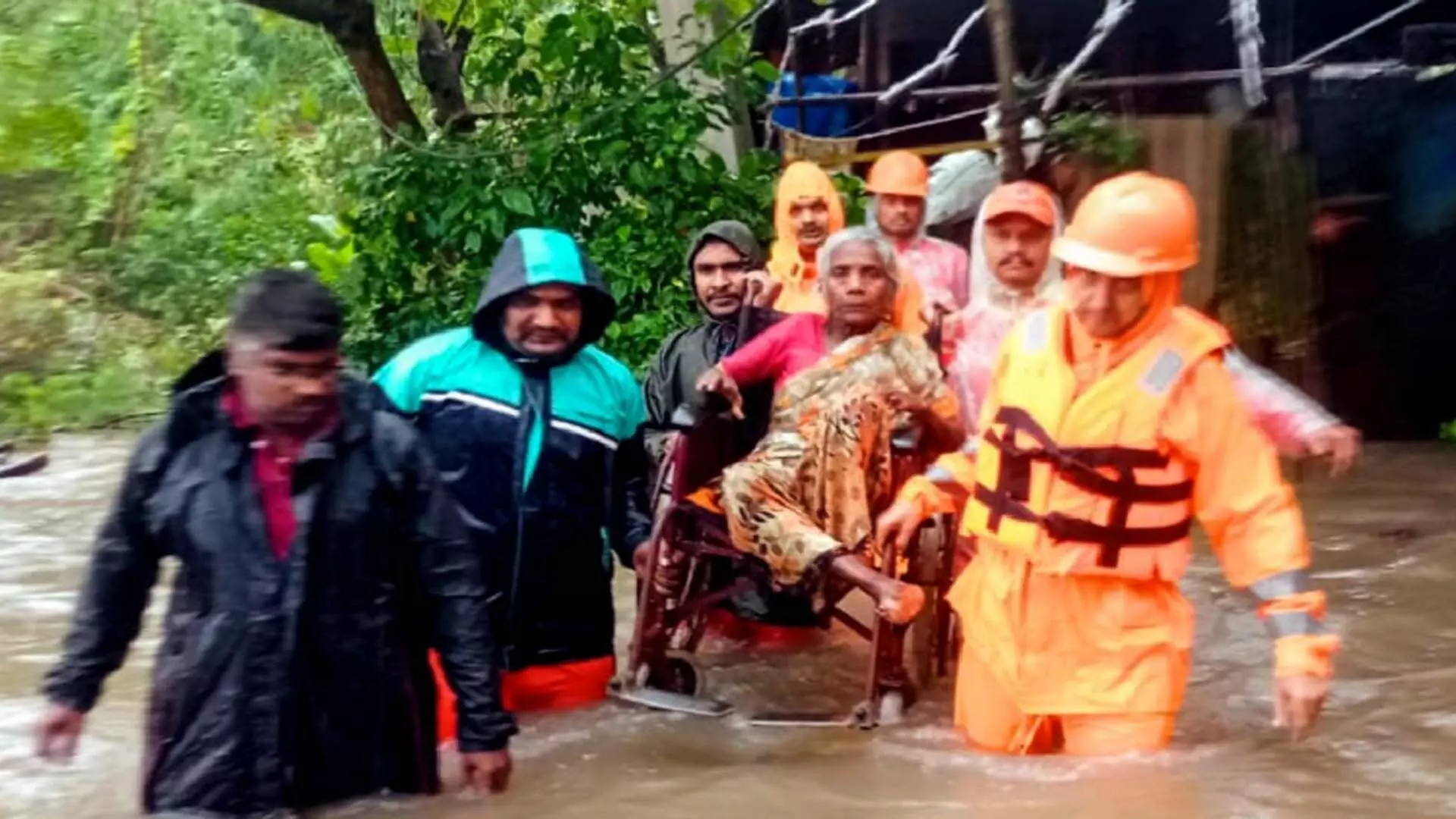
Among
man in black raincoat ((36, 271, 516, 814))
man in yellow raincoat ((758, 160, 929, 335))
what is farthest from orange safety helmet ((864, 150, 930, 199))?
man in black raincoat ((36, 271, 516, 814))

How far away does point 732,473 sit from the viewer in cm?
591

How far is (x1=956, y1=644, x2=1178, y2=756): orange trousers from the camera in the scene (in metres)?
4.62

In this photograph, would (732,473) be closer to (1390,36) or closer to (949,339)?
(949,339)

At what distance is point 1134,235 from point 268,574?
2064 mm

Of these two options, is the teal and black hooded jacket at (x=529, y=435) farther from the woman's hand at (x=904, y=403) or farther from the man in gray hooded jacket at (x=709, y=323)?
the man in gray hooded jacket at (x=709, y=323)

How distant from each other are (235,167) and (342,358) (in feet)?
53.4

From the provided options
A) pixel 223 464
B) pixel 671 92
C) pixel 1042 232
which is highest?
pixel 671 92

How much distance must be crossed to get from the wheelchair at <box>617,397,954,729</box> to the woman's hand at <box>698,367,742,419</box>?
8 centimetres

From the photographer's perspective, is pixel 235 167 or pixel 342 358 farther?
pixel 235 167

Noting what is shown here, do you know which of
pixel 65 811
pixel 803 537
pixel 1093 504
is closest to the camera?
pixel 1093 504

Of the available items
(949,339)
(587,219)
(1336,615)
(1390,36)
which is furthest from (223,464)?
(1390,36)

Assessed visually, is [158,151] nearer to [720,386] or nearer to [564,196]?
[564,196]

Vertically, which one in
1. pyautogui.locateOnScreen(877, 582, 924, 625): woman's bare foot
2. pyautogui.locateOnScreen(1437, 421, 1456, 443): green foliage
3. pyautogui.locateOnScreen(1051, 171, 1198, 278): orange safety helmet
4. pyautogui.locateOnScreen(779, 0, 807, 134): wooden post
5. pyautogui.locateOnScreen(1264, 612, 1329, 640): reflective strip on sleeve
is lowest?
pyautogui.locateOnScreen(1437, 421, 1456, 443): green foliage

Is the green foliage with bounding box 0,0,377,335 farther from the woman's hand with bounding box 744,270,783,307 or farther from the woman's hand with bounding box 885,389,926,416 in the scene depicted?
the woman's hand with bounding box 885,389,926,416
